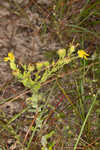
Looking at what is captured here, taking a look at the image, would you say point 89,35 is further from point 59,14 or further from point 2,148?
point 2,148

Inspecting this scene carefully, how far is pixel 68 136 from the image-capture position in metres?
1.09

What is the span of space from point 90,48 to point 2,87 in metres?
0.65

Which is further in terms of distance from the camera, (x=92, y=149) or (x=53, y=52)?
(x=53, y=52)

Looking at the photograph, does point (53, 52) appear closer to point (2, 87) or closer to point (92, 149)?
point (2, 87)

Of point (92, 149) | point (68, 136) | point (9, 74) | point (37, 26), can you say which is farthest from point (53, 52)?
point (92, 149)

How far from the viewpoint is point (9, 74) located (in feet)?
3.77

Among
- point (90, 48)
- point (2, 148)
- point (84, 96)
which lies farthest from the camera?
point (90, 48)

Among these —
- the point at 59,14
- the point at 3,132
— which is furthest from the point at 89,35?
the point at 3,132

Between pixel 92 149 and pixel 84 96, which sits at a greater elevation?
pixel 84 96

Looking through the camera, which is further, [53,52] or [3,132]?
[53,52]

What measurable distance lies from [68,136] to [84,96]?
0.27m

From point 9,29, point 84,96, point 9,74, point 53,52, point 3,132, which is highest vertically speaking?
point 9,29

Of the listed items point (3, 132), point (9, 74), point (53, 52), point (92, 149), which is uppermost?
point (53, 52)

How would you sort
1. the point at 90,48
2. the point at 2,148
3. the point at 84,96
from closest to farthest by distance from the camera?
the point at 2,148, the point at 84,96, the point at 90,48
